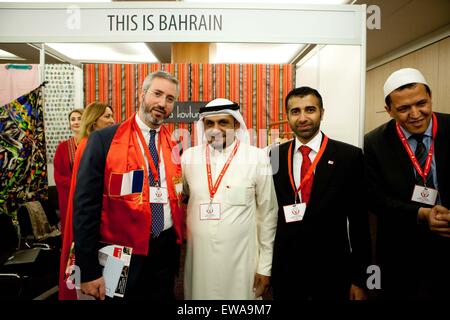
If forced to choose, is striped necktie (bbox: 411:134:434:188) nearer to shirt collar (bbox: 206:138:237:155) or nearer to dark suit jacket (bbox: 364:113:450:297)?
dark suit jacket (bbox: 364:113:450:297)

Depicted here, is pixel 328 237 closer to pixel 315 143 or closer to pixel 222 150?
pixel 315 143

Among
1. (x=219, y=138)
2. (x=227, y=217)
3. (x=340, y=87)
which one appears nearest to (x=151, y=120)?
(x=219, y=138)

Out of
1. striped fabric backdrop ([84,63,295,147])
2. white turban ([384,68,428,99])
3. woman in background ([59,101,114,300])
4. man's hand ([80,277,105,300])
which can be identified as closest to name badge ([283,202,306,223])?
white turban ([384,68,428,99])

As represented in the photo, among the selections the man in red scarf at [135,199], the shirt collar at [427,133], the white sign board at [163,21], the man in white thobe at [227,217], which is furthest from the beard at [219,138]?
the shirt collar at [427,133]

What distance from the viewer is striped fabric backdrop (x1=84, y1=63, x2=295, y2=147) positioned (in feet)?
15.6

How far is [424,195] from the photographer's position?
65.3 inches

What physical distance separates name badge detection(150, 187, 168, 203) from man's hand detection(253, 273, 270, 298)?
2.38 ft

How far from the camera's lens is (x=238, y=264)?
1.77 metres

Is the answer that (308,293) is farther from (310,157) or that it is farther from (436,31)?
(436,31)

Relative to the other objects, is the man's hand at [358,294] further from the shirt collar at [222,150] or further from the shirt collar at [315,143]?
the shirt collar at [222,150]

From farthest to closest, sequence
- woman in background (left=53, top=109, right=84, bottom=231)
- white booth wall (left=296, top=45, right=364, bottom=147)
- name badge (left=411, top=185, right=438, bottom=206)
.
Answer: woman in background (left=53, top=109, right=84, bottom=231)
white booth wall (left=296, top=45, right=364, bottom=147)
name badge (left=411, top=185, right=438, bottom=206)

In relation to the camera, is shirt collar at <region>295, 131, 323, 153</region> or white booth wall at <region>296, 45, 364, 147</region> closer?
shirt collar at <region>295, 131, 323, 153</region>

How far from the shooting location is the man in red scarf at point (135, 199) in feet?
5.18

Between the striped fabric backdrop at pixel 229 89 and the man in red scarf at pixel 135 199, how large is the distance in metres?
2.97
